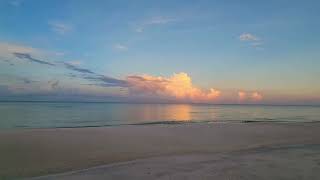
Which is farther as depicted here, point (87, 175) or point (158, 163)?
point (158, 163)

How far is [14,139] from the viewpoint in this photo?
1875cm

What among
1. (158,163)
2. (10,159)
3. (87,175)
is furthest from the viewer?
(10,159)

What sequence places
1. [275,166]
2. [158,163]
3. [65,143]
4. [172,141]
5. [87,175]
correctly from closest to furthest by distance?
[87,175] → [275,166] → [158,163] → [65,143] → [172,141]

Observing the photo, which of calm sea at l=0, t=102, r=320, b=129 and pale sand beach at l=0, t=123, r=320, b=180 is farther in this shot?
calm sea at l=0, t=102, r=320, b=129

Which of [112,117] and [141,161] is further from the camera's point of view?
[112,117]

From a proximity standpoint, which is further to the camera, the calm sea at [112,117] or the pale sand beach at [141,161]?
the calm sea at [112,117]

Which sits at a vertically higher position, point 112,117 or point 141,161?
point 112,117

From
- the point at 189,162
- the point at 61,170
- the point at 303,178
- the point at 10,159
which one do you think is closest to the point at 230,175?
the point at 303,178

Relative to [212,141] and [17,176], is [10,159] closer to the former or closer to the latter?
[17,176]

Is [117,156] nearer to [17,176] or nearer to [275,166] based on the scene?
[17,176]

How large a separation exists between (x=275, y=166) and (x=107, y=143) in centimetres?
1034

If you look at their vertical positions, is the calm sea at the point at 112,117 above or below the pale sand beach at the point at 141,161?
above

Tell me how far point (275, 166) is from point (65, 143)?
1168 cm

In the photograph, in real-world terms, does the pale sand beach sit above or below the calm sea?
below
